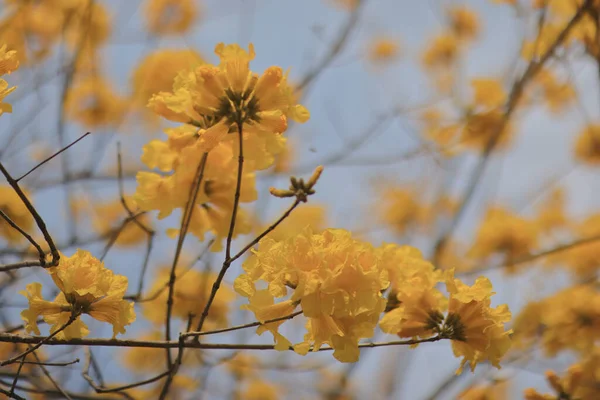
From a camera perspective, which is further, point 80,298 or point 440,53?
point 440,53

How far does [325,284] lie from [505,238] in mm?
3803

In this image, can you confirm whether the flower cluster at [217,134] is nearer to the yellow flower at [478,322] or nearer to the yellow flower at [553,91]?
the yellow flower at [478,322]


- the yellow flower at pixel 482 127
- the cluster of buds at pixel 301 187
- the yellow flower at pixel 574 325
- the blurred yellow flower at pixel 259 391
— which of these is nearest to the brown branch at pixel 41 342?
the cluster of buds at pixel 301 187

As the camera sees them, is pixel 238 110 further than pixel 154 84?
No

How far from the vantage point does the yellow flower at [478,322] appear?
1510 millimetres

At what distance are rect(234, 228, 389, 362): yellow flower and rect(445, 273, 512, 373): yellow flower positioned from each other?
30 centimetres

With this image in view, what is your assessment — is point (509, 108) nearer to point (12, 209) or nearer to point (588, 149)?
point (12, 209)

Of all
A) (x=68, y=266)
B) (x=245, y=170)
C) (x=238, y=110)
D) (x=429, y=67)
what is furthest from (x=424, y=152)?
(x=429, y=67)

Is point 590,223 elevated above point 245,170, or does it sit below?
above

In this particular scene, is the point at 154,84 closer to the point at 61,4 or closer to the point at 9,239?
the point at 61,4

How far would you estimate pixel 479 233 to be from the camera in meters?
Result: 4.84

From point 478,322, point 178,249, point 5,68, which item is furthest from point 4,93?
point 478,322

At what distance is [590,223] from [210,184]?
4.33 meters

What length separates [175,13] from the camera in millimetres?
5074
